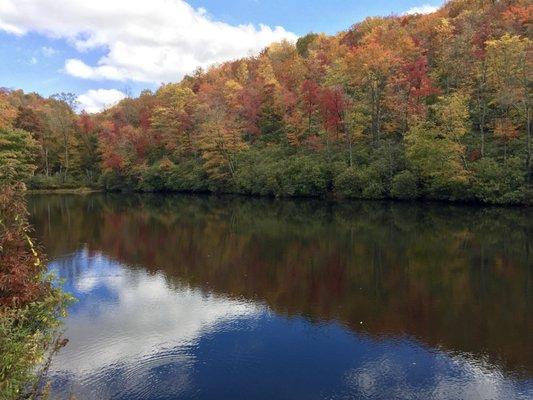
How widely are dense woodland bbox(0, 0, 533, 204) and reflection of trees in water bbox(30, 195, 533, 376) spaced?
5600mm

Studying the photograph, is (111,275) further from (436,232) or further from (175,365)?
(436,232)

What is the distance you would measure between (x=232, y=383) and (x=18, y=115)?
253 ft

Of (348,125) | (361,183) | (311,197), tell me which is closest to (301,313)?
(361,183)

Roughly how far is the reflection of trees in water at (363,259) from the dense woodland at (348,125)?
5.60 meters

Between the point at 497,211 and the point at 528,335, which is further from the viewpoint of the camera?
the point at 497,211

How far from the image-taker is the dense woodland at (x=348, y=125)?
42156 mm

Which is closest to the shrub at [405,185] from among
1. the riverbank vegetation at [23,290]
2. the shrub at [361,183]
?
the shrub at [361,183]

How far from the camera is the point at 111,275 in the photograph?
21156 millimetres

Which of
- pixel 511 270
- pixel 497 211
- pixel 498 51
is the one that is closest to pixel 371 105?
pixel 498 51

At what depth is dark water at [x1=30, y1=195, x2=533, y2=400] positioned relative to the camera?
1079cm

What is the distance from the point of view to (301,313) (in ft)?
50.7

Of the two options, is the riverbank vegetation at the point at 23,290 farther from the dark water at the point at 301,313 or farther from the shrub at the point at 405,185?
the shrub at the point at 405,185

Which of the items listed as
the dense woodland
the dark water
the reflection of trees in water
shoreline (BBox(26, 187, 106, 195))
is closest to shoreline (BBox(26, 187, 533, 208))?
shoreline (BBox(26, 187, 106, 195))

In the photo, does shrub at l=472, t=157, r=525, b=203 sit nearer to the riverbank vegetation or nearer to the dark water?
the dark water
